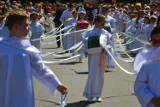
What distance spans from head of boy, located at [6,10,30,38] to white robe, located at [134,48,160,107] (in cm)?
141

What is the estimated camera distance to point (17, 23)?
5.28 m

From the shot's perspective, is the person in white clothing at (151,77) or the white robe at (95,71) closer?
the person in white clothing at (151,77)

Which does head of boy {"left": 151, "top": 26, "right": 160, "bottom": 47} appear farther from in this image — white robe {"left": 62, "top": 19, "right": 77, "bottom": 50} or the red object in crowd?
white robe {"left": 62, "top": 19, "right": 77, "bottom": 50}

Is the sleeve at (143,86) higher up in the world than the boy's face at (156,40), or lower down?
lower down

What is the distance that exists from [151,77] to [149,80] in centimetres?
5

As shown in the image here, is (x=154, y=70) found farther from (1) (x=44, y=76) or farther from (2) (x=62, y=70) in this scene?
(2) (x=62, y=70)

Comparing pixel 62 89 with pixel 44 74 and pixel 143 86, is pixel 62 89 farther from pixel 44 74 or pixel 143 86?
pixel 143 86

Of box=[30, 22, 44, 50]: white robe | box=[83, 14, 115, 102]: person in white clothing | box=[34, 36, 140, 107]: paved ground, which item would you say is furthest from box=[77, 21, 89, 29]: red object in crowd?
box=[83, 14, 115, 102]: person in white clothing

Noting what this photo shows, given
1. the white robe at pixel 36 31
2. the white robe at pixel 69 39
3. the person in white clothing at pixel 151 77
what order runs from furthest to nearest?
the white robe at pixel 69 39, the white robe at pixel 36 31, the person in white clothing at pixel 151 77

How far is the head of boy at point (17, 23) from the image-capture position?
5281 millimetres

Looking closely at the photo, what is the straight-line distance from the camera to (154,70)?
4.89m

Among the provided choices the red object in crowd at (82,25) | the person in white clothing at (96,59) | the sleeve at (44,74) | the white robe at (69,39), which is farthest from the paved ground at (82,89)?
the white robe at (69,39)

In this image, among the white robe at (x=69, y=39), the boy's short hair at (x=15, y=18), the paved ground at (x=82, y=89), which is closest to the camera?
the boy's short hair at (x=15, y=18)

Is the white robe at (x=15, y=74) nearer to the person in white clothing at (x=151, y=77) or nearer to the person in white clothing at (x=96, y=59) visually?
the person in white clothing at (x=151, y=77)
